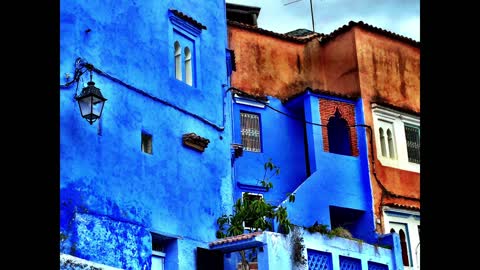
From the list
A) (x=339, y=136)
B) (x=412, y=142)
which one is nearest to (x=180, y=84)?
(x=339, y=136)

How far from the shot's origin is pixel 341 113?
2092 centimetres

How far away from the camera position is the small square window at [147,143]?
14273 millimetres

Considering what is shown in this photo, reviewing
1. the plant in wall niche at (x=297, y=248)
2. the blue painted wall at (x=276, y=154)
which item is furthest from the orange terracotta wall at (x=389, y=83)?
the plant in wall niche at (x=297, y=248)

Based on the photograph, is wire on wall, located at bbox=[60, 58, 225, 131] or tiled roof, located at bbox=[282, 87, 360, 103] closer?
wire on wall, located at bbox=[60, 58, 225, 131]

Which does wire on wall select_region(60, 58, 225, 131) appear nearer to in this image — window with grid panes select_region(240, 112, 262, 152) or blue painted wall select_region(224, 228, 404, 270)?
blue painted wall select_region(224, 228, 404, 270)

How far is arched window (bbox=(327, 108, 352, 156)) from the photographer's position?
69.3ft

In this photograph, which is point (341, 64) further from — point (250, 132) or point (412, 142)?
point (250, 132)

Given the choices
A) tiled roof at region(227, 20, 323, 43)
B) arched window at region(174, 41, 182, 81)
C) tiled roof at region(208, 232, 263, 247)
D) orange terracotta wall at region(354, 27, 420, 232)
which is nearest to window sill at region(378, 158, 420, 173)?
orange terracotta wall at region(354, 27, 420, 232)

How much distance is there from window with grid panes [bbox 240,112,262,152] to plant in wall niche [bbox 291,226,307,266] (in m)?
5.58

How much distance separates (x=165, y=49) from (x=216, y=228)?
148 inches

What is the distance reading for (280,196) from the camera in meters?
20.2
